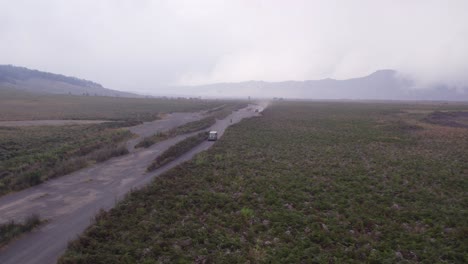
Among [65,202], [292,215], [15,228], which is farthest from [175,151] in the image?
[292,215]

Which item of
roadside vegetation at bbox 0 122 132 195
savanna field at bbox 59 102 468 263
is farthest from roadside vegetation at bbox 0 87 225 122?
savanna field at bbox 59 102 468 263

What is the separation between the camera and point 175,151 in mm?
29969

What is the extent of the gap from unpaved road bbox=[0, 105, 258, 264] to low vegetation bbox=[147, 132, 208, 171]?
80cm

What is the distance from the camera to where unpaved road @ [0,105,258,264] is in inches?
454

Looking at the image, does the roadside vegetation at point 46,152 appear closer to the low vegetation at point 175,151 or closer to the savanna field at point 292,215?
the low vegetation at point 175,151

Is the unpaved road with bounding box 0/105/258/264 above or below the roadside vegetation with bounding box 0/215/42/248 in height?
below

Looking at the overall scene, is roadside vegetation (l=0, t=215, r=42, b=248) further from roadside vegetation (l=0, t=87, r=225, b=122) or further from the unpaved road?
roadside vegetation (l=0, t=87, r=225, b=122)

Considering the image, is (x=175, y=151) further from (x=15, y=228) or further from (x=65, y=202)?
(x=15, y=228)

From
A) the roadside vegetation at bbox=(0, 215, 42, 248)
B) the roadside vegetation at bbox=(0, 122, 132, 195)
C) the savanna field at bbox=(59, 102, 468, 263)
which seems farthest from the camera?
the roadside vegetation at bbox=(0, 122, 132, 195)

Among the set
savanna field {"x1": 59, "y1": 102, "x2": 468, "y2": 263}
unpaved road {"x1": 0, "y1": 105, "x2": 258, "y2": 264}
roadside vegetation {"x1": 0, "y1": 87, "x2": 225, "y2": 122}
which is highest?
roadside vegetation {"x1": 0, "y1": 87, "x2": 225, "y2": 122}

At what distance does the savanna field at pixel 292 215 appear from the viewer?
35.4ft

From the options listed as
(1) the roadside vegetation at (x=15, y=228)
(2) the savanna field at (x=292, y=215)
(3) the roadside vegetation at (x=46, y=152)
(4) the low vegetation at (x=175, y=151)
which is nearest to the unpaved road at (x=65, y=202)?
(1) the roadside vegetation at (x=15, y=228)

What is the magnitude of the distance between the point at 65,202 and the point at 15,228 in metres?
3.87

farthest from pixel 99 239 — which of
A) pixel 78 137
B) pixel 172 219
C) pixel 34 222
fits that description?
pixel 78 137
